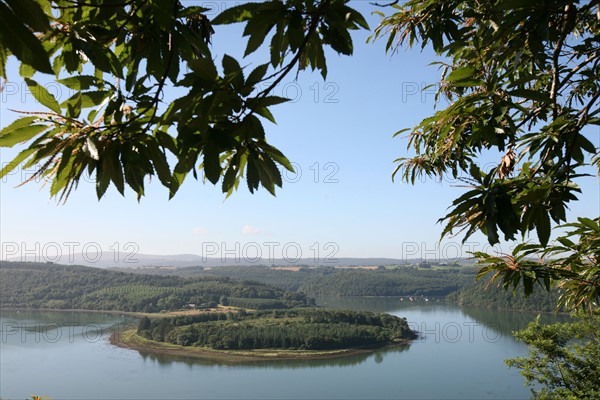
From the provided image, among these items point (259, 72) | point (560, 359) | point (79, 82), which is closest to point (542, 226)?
point (259, 72)

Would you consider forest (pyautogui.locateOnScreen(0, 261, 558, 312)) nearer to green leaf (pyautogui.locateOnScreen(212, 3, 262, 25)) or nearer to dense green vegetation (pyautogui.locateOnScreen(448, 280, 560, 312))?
dense green vegetation (pyautogui.locateOnScreen(448, 280, 560, 312))

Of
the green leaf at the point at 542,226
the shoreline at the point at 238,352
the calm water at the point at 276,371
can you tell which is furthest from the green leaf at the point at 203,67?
the shoreline at the point at 238,352

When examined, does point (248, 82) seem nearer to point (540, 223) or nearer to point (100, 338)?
point (540, 223)

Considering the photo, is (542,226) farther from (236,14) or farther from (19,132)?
(19,132)

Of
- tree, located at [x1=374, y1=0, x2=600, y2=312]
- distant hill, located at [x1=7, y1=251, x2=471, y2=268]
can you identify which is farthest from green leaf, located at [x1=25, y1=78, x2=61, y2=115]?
distant hill, located at [x1=7, y1=251, x2=471, y2=268]

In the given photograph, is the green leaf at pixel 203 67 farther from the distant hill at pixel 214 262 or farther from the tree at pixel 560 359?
the distant hill at pixel 214 262

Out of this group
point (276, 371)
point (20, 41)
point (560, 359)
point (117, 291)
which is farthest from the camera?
point (117, 291)

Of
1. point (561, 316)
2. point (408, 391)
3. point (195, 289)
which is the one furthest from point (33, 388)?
point (561, 316)
